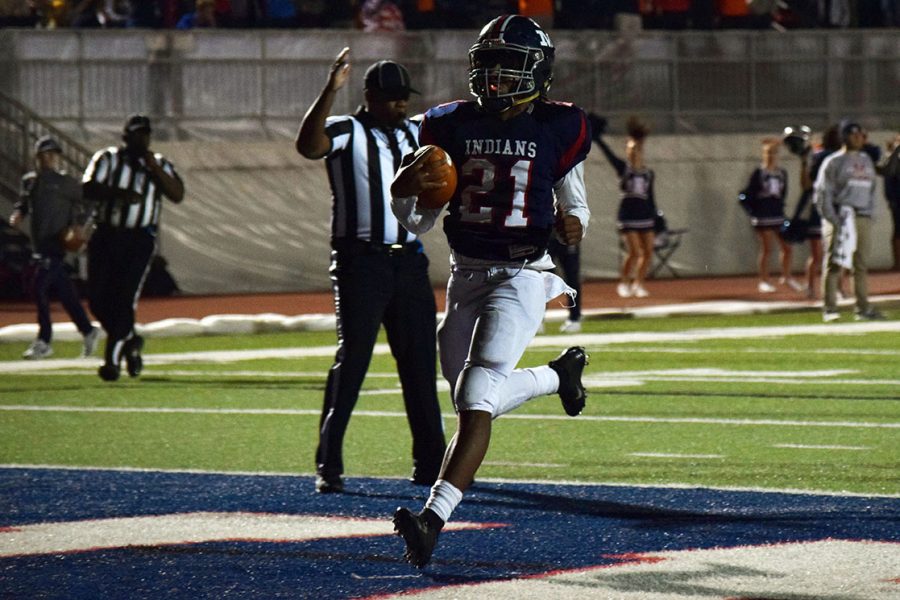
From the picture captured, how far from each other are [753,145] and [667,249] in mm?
2039

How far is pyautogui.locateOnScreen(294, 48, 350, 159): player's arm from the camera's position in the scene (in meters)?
8.15

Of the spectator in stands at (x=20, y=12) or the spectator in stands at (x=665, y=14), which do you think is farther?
the spectator in stands at (x=665, y=14)

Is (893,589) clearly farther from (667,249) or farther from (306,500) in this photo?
(667,249)

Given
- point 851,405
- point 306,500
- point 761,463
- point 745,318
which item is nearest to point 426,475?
point 306,500

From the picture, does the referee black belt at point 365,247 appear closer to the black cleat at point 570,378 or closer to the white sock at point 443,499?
the black cleat at point 570,378

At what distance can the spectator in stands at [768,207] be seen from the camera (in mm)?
23828

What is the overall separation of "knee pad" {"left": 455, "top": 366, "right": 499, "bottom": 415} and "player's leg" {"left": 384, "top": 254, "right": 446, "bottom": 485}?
205 cm

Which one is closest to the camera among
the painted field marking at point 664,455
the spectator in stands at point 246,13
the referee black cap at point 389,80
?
the referee black cap at point 389,80

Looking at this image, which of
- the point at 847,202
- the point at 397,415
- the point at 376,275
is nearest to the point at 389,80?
the point at 376,275

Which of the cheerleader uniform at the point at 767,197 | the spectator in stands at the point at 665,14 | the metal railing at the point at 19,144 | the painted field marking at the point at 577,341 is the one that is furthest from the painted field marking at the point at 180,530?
the spectator in stands at the point at 665,14

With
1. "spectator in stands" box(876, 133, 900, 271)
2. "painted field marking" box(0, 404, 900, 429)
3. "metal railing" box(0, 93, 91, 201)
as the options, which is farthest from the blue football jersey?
"spectator in stands" box(876, 133, 900, 271)

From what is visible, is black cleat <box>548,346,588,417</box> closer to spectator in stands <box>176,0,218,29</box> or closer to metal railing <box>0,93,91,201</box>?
metal railing <box>0,93,91,201</box>

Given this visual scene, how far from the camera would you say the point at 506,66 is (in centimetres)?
687

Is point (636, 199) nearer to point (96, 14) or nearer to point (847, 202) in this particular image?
point (847, 202)
